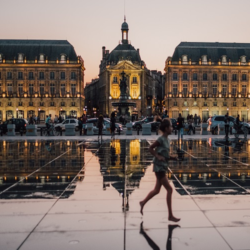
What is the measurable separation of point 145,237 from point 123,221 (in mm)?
917

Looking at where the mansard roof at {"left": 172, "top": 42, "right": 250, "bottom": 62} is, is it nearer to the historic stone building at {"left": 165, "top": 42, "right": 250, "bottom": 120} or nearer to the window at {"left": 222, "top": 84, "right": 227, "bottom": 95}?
the historic stone building at {"left": 165, "top": 42, "right": 250, "bottom": 120}

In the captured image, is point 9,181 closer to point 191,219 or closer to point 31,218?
point 31,218

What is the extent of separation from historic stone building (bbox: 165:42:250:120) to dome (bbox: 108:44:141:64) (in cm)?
1461

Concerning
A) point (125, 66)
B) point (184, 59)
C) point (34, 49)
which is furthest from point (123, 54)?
point (34, 49)

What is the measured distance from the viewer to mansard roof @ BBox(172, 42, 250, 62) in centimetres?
9738

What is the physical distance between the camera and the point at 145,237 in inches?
242

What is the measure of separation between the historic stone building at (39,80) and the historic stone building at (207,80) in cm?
2310

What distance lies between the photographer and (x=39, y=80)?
315 ft

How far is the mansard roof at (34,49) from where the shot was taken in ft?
312

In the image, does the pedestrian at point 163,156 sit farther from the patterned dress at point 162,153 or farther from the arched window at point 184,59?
the arched window at point 184,59

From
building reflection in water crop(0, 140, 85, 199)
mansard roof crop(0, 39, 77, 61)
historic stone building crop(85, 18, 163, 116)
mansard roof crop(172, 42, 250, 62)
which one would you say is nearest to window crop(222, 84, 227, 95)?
mansard roof crop(172, 42, 250, 62)

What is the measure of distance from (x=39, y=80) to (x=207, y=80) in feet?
133

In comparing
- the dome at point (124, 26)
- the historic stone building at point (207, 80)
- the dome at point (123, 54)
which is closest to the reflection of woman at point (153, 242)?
the historic stone building at point (207, 80)

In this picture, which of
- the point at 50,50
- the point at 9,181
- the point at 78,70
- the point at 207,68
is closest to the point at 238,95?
the point at 207,68
